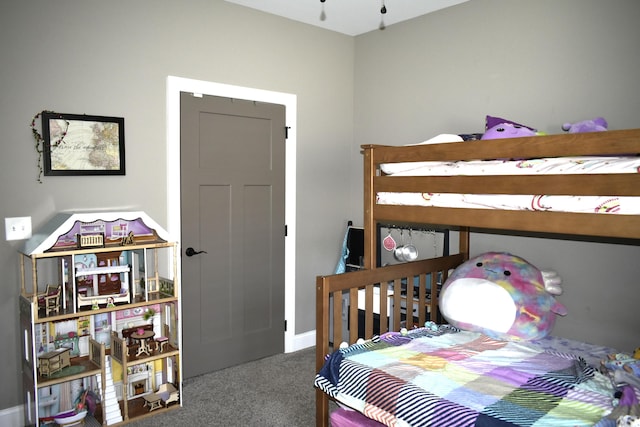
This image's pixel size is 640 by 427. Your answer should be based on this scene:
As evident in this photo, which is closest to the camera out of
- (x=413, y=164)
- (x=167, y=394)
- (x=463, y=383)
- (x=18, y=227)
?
(x=463, y=383)

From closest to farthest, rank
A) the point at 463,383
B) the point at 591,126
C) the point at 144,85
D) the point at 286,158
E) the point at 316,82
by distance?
the point at 463,383
the point at 591,126
the point at 144,85
the point at 286,158
the point at 316,82

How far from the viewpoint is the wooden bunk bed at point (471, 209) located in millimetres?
1749

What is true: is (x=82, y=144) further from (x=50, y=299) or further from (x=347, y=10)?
(x=347, y=10)

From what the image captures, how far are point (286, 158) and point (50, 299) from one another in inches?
72.0

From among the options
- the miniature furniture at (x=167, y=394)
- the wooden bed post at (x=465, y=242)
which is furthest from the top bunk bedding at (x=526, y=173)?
the miniature furniture at (x=167, y=394)

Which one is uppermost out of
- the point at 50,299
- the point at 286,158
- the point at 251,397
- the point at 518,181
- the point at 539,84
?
the point at 539,84

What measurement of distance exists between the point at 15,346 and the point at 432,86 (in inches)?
119

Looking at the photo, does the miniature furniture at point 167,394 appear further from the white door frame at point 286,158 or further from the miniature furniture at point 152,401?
the white door frame at point 286,158

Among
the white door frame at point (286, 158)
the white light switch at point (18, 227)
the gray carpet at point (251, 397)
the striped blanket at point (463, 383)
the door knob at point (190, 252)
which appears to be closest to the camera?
the striped blanket at point (463, 383)

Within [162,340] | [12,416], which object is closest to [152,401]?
[162,340]

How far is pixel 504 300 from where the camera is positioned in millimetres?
2439

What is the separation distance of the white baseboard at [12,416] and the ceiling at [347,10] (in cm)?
276

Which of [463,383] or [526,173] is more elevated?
[526,173]

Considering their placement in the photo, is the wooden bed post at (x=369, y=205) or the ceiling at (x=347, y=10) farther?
the ceiling at (x=347, y=10)
